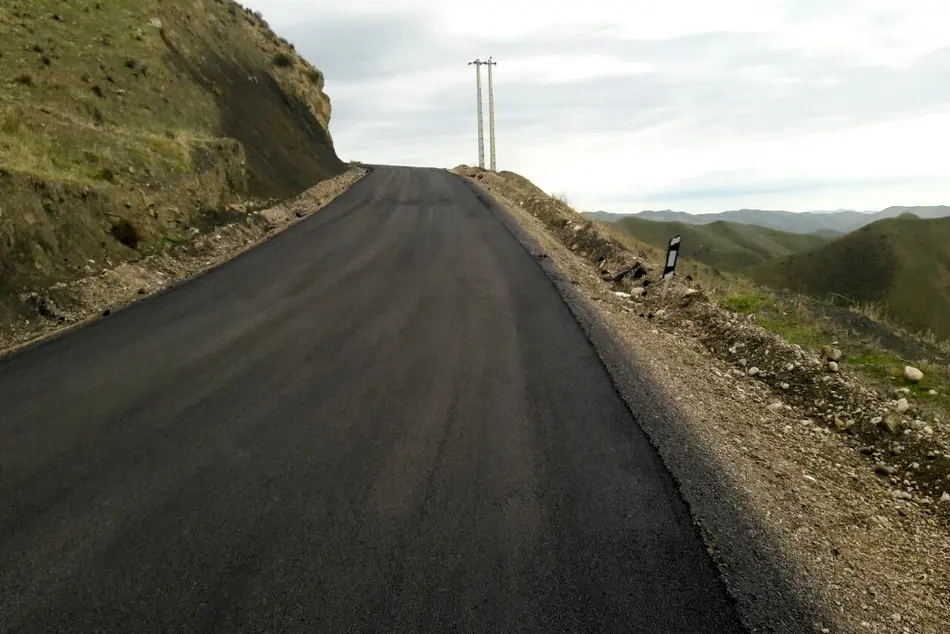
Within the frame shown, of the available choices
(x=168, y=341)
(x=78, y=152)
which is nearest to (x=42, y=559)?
(x=168, y=341)

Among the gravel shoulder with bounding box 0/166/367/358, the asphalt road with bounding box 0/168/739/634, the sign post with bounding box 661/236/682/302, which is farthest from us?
the sign post with bounding box 661/236/682/302

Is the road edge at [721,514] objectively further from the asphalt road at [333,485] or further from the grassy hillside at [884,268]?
the grassy hillside at [884,268]

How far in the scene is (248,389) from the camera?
655cm

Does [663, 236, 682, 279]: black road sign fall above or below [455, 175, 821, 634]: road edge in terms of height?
above

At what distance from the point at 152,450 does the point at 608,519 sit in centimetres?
401

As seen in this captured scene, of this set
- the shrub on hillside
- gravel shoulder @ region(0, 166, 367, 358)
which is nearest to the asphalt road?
gravel shoulder @ region(0, 166, 367, 358)

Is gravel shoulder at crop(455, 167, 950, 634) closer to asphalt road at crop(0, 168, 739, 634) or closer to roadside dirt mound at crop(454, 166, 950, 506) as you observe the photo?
roadside dirt mound at crop(454, 166, 950, 506)

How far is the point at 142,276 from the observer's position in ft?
36.4

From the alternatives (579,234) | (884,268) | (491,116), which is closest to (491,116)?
(491,116)

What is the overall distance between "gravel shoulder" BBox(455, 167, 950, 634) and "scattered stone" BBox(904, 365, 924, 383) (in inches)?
33.0

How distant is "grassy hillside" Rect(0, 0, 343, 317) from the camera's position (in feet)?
34.0

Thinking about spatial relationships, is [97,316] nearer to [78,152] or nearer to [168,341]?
[168,341]

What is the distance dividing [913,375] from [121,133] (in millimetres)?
17368

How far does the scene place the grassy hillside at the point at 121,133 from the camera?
1037 centimetres
